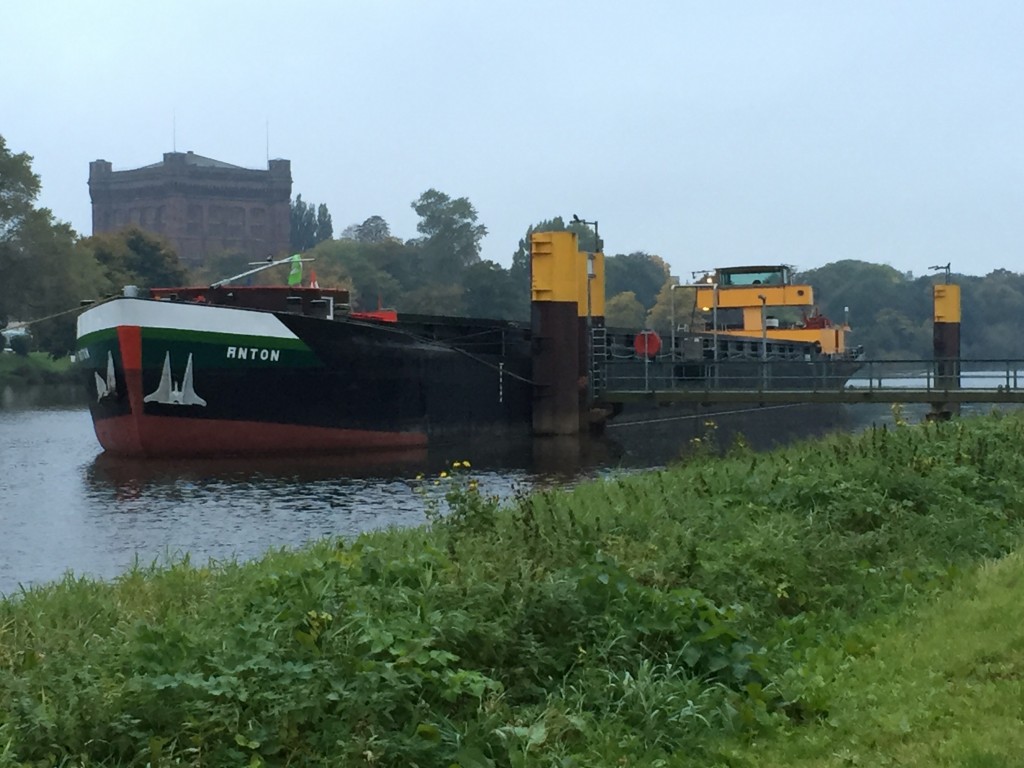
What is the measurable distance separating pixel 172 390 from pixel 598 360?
11.6 metres

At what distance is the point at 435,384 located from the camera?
87.0ft

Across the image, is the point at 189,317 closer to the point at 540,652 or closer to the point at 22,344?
the point at 540,652

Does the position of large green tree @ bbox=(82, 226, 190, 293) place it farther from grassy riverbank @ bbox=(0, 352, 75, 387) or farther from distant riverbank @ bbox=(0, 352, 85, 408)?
distant riverbank @ bbox=(0, 352, 85, 408)

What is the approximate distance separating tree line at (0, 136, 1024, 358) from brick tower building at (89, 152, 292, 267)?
1200cm

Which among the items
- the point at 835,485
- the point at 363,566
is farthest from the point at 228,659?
the point at 835,485

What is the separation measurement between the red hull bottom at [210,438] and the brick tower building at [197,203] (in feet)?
352

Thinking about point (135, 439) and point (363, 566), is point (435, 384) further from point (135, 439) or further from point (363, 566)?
point (363, 566)

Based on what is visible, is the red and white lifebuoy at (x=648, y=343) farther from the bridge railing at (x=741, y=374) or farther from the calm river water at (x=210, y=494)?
the calm river water at (x=210, y=494)


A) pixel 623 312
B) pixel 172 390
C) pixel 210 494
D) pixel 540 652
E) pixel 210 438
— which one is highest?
pixel 623 312

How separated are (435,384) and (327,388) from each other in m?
3.10

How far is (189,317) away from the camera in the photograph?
Answer: 74.5 feet

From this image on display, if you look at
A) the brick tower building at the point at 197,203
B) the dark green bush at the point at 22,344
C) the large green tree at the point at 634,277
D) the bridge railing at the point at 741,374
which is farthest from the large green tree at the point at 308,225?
the bridge railing at the point at 741,374

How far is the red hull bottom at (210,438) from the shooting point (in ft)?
74.5

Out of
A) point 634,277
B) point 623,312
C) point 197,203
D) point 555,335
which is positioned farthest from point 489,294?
point 197,203
